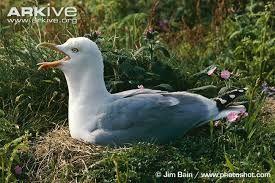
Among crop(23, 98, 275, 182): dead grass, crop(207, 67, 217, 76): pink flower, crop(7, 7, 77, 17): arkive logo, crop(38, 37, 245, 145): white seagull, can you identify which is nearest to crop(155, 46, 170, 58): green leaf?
crop(207, 67, 217, 76): pink flower

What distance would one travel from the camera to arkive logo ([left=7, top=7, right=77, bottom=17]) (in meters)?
6.63

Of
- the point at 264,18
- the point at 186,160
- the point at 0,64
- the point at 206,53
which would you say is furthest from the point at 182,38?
the point at 186,160

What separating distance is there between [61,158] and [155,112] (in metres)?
0.65

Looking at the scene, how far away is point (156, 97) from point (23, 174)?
0.96 m

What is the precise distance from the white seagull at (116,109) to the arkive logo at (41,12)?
1.83 meters

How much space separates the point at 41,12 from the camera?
22.1 feet

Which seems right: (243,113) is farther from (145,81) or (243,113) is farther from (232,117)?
(145,81)

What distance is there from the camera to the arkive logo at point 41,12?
663cm

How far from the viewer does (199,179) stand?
14.7ft

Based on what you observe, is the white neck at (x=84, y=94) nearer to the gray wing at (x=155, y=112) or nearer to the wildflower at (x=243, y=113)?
the gray wing at (x=155, y=112)

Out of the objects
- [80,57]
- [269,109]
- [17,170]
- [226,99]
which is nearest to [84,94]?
[80,57]

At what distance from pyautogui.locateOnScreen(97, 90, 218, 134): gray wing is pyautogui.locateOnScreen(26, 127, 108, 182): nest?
19cm

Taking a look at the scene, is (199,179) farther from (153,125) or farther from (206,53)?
(206,53)

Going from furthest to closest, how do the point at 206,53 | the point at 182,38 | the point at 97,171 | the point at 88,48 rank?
the point at 182,38 → the point at 206,53 → the point at 88,48 → the point at 97,171
